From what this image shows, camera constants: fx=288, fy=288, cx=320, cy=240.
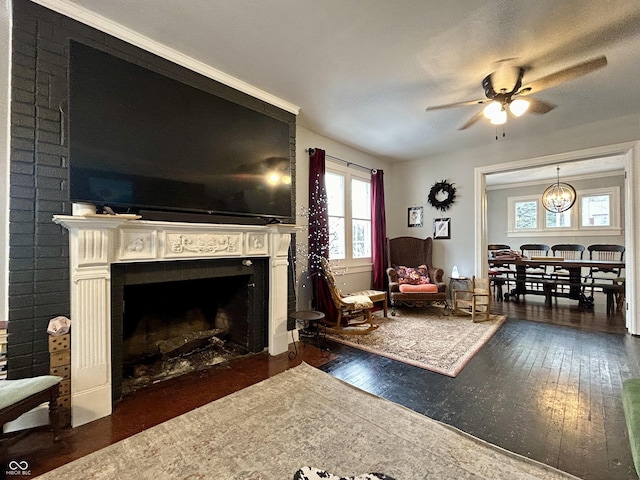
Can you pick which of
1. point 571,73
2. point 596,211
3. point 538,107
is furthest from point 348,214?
point 596,211

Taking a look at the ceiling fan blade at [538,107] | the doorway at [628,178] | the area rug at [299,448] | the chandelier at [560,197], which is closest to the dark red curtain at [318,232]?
the area rug at [299,448]

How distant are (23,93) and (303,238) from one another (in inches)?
112

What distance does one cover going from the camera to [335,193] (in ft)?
15.4

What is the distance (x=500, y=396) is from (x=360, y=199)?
3.61 metres

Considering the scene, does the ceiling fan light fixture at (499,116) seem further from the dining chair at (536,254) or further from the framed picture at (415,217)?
the dining chair at (536,254)

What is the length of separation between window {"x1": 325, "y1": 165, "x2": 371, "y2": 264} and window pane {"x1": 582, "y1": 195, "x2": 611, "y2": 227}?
577 centimetres

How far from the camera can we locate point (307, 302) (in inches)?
159

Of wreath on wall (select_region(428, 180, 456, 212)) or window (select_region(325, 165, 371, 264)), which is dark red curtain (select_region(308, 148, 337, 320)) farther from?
wreath on wall (select_region(428, 180, 456, 212))

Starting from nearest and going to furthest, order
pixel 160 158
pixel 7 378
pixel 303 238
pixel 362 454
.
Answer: pixel 362 454
pixel 7 378
pixel 160 158
pixel 303 238

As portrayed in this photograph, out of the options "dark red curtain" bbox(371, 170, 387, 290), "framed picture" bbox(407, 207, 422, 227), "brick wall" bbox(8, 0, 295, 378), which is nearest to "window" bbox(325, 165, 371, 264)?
"dark red curtain" bbox(371, 170, 387, 290)

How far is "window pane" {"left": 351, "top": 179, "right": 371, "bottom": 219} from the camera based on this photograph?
5.03 meters

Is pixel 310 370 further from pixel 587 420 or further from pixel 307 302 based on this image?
pixel 587 420

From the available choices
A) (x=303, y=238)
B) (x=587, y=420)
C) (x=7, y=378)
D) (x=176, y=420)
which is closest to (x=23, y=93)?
(x=7, y=378)

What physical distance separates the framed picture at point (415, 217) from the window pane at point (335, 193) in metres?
1.69
